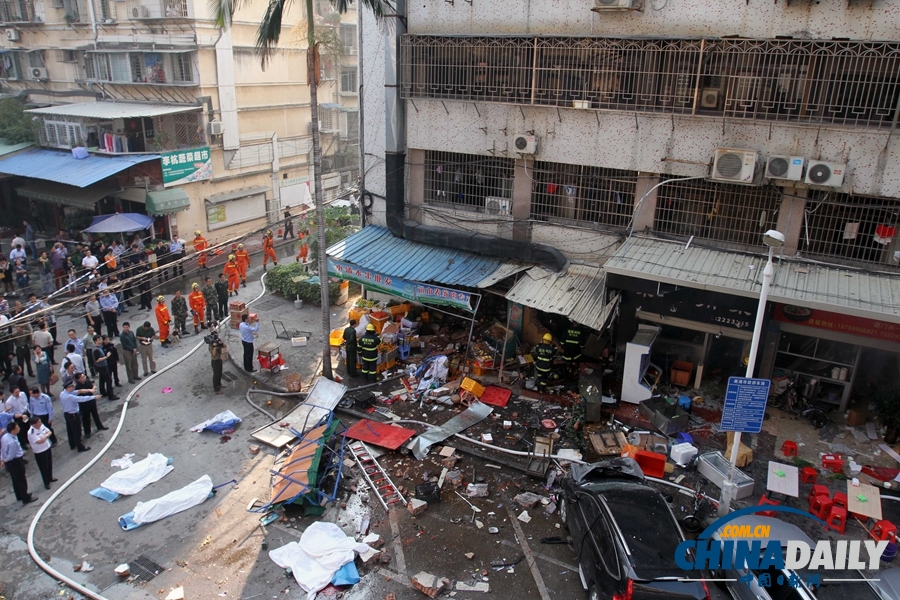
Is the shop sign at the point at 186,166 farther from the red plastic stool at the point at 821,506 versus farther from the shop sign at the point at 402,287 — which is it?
the red plastic stool at the point at 821,506

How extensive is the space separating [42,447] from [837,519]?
1399cm

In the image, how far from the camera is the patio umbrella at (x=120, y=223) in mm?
21703

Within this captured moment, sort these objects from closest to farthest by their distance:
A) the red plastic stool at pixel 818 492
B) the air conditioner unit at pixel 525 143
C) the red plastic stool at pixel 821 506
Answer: the red plastic stool at pixel 821 506 → the red plastic stool at pixel 818 492 → the air conditioner unit at pixel 525 143

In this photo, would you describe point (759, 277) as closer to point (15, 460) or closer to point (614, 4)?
point (614, 4)

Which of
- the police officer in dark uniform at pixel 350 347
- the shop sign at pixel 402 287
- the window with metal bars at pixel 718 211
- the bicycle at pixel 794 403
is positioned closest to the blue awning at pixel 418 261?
the shop sign at pixel 402 287

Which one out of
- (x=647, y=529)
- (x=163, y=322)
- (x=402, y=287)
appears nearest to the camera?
(x=647, y=529)

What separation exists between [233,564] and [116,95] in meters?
24.8

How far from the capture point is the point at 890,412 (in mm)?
12500

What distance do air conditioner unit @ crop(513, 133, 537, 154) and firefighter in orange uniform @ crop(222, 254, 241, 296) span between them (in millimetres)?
11294

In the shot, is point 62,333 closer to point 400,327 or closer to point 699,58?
point 400,327

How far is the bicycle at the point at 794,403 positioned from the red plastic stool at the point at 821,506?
294 centimetres

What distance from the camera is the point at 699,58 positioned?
42.6 ft

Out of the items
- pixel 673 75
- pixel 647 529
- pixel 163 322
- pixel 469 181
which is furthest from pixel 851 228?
pixel 163 322

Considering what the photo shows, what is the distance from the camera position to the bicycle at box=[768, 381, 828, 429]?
13.2 m
